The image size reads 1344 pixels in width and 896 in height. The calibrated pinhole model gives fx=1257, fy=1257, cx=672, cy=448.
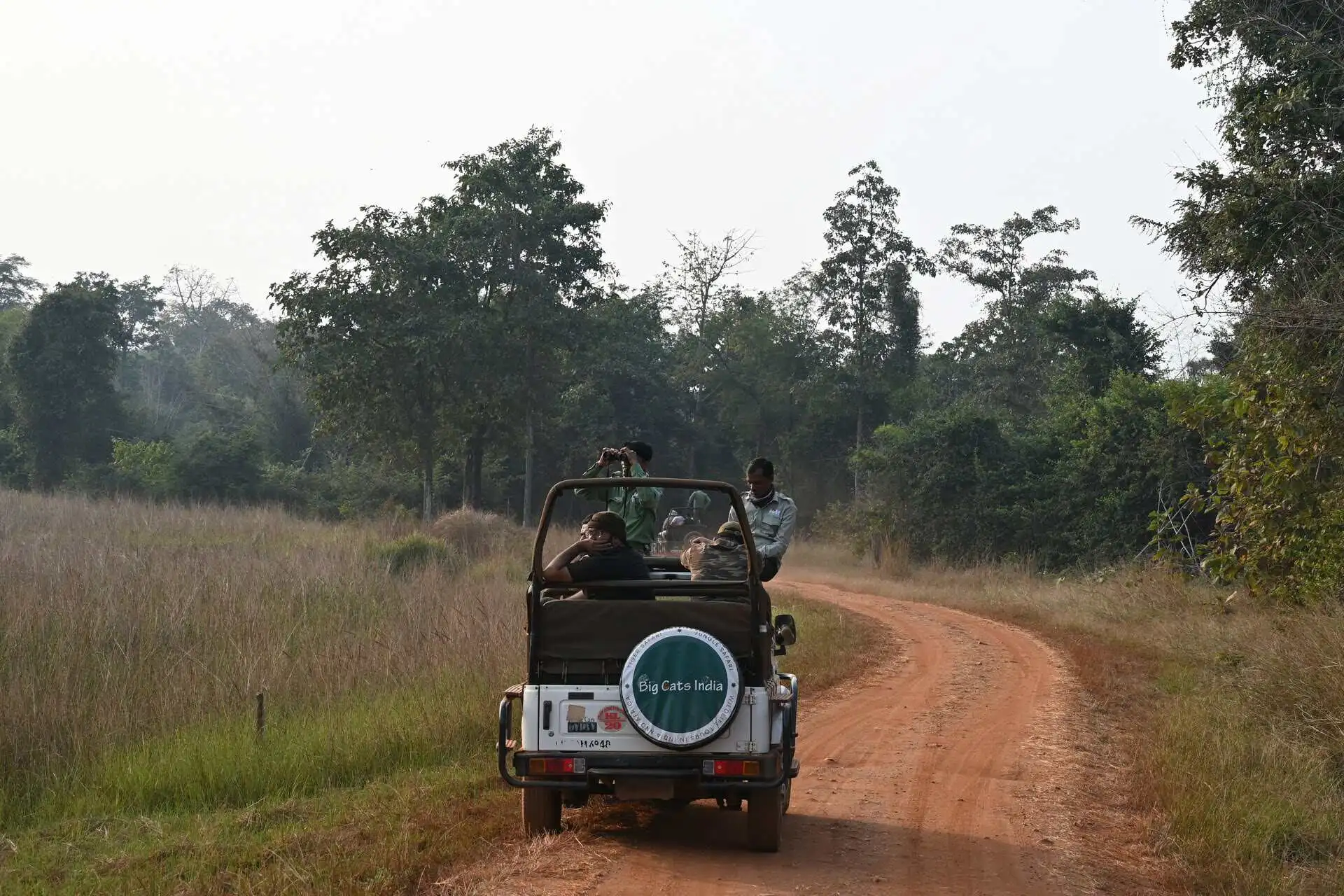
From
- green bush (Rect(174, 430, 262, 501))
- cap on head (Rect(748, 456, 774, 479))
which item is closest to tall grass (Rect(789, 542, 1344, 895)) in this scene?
cap on head (Rect(748, 456, 774, 479))

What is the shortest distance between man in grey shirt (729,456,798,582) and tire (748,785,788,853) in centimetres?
183

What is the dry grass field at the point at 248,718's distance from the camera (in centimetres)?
628

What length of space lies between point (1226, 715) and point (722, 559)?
5.38m

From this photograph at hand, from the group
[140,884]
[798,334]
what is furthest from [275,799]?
[798,334]

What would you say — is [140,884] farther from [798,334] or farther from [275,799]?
[798,334]

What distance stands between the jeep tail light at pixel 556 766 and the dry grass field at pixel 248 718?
0.60m

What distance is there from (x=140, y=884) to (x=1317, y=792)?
22.0 feet

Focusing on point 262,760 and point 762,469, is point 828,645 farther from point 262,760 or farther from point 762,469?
point 262,760

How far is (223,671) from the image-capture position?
10.3 meters

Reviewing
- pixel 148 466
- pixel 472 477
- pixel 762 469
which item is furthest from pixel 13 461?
pixel 762 469

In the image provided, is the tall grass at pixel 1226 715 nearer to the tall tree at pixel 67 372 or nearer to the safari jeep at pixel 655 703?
the safari jeep at pixel 655 703

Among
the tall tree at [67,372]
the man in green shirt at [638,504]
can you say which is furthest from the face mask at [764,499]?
the tall tree at [67,372]

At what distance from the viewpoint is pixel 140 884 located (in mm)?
5848

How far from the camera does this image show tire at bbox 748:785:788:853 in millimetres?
6000
